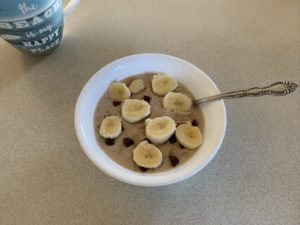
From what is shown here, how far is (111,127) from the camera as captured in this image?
0.63 metres

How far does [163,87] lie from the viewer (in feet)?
2.29

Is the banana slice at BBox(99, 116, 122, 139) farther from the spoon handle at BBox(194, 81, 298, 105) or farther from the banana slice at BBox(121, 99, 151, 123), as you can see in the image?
the spoon handle at BBox(194, 81, 298, 105)

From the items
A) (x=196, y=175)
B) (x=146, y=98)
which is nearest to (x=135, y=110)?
(x=146, y=98)

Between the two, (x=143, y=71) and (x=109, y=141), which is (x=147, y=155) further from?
(x=143, y=71)

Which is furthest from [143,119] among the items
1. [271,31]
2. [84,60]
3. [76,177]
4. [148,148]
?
[271,31]

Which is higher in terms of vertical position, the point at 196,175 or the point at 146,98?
the point at 146,98

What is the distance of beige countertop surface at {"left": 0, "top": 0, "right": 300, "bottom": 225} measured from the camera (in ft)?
2.07

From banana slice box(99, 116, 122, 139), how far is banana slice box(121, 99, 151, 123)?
2cm

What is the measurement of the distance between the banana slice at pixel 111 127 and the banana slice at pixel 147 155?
0.17 feet

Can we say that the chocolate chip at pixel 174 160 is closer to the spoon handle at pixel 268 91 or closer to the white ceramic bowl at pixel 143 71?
the white ceramic bowl at pixel 143 71

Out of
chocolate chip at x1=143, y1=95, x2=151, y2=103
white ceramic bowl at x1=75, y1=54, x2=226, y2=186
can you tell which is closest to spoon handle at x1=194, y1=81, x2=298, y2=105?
white ceramic bowl at x1=75, y1=54, x2=226, y2=186

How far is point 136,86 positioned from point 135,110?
0.22 feet

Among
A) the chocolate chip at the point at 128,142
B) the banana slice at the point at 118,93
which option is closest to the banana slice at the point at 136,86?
the banana slice at the point at 118,93

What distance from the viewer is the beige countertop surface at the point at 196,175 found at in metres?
0.63
